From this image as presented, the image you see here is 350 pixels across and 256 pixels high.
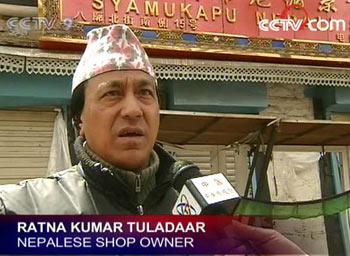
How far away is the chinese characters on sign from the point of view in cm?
559

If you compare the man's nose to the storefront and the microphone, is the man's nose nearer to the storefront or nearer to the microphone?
the microphone

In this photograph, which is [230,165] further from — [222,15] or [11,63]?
[11,63]

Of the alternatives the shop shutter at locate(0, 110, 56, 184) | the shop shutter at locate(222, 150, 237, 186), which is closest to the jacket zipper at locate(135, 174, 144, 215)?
the shop shutter at locate(0, 110, 56, 184)

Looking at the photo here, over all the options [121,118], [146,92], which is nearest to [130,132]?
[121,118]

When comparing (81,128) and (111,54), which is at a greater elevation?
(111,54)

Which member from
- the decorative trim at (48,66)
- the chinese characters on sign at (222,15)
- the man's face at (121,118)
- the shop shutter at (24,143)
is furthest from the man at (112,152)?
the shop shutter at (24,143)

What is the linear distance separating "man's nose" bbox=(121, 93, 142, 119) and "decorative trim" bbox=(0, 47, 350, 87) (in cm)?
381

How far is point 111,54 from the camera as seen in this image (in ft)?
5.34

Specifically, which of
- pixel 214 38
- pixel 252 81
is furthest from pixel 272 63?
pixel 214 38

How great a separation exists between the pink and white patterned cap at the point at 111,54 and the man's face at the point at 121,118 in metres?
0.02

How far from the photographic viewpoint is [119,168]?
1569 mm

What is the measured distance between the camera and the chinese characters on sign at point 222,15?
559 centimetres

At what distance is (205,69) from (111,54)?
4.09m

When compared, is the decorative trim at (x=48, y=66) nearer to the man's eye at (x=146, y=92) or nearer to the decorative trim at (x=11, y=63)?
the decorative trim at (x=11, y=63)
